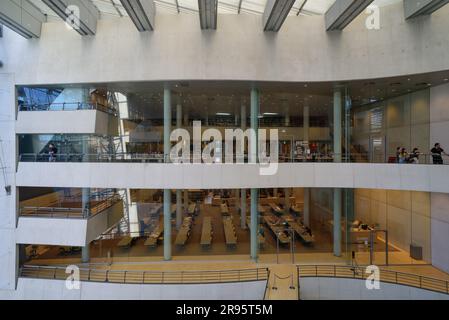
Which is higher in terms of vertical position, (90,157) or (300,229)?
(90,157)

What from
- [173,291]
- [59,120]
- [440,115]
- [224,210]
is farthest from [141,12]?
[440,115]

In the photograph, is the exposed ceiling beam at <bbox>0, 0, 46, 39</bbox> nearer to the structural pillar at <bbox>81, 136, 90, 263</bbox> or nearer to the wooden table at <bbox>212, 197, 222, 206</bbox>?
the structural pillar at <bbox>81, 136, 90, 263</bbox>

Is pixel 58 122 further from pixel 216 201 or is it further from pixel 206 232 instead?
pixel 206 232

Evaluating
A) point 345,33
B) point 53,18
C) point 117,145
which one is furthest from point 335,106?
point 53,18

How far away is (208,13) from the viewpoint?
9.52 metres

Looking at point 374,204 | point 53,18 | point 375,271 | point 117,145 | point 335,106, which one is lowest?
point 375,271

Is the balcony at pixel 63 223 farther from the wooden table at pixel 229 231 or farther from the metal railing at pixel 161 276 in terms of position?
the wooden table at pixel 229 231

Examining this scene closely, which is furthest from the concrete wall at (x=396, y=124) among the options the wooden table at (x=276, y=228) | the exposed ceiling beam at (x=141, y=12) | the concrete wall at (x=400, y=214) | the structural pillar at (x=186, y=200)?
the exposed ceiling beam at (x=141, y=12)

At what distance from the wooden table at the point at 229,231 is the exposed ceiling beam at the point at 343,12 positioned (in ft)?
33.0

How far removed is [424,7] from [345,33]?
2.70 m

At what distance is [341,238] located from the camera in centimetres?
1234

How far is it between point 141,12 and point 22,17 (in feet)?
17.0

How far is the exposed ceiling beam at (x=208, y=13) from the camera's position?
28.8ft

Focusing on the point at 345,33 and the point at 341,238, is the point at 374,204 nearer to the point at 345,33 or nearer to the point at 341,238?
the point at 341,238
